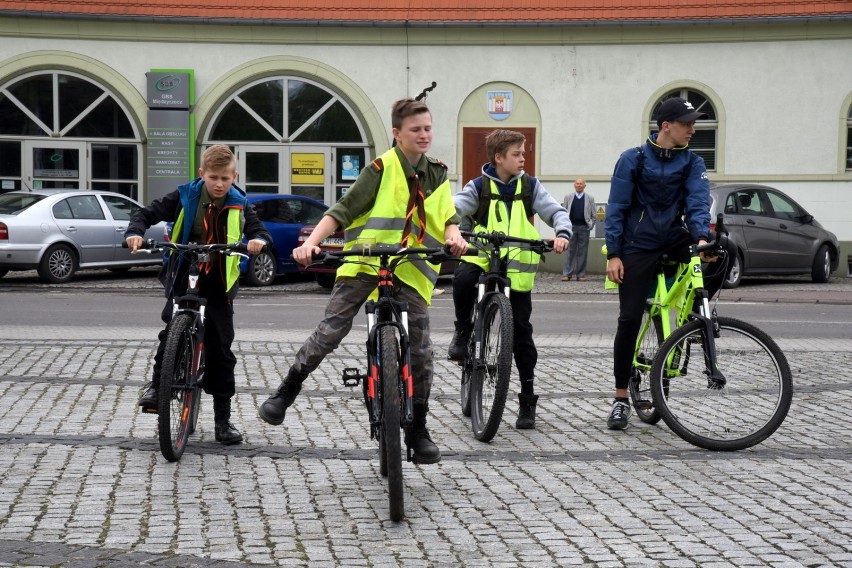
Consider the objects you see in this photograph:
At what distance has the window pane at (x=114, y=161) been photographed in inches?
1038

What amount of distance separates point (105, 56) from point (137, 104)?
114 cm

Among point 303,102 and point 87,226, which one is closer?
point 87,226

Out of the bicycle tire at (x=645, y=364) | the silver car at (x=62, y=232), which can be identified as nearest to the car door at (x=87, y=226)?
the silver car at (x=62, y=232)

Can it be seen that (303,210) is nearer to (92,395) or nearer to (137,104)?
(137,104)

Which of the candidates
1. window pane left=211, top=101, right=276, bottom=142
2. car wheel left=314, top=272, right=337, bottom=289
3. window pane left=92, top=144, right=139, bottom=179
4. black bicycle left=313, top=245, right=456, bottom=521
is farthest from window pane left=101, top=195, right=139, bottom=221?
black bicycle left=313, top=245, right=456, bottom=521

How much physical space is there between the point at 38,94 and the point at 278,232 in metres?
8.10

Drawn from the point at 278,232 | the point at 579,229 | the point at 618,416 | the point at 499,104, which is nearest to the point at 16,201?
the point at 278,232

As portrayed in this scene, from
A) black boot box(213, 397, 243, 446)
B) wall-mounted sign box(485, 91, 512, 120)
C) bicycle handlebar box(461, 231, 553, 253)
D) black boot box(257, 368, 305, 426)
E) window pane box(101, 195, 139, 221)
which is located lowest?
black boot box(213, 397, 243, 446)

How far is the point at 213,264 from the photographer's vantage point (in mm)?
6816

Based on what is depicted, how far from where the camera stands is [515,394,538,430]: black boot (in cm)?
740

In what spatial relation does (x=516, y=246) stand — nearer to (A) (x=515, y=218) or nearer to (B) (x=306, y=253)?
(A) (x=515, y=218)

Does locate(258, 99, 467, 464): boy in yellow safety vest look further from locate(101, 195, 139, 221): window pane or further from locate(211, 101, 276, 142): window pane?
locate(211, 101, 276, 142): window pane

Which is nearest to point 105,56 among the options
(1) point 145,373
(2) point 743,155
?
(2) point 743,155

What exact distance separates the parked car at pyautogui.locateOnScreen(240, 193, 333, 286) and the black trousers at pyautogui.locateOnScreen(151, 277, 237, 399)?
1372 centimetres
